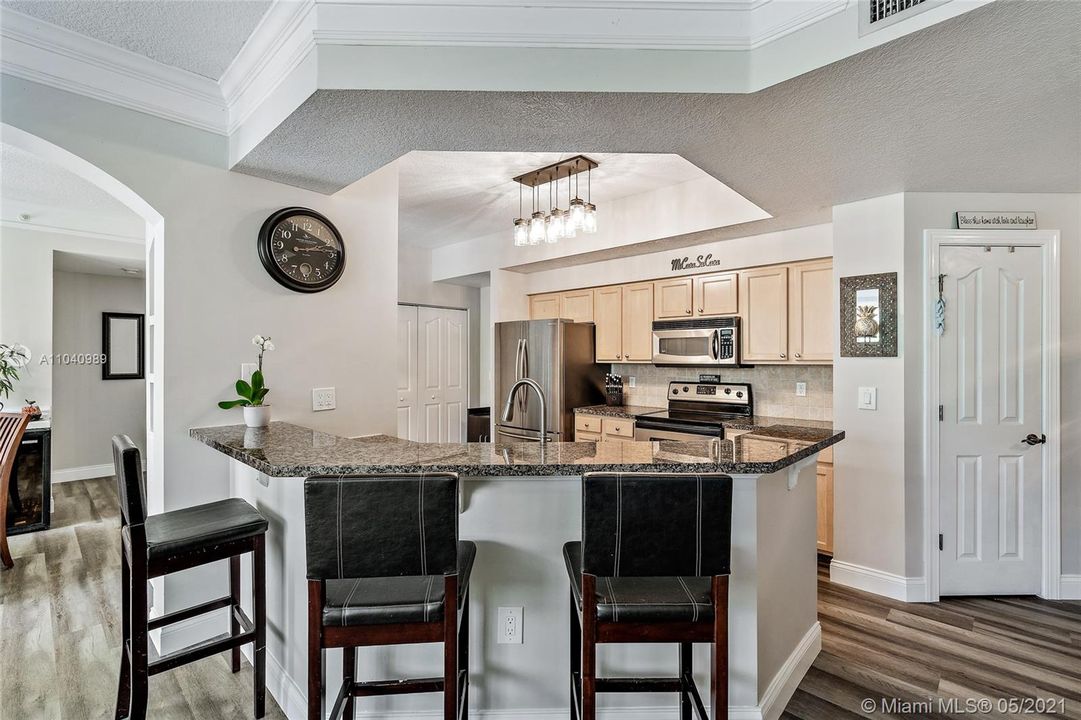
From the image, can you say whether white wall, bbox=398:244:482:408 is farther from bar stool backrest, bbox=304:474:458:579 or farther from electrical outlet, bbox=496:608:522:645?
bar stool backrest, bbox=304:474:458:579

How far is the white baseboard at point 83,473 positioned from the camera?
5188 millimetres

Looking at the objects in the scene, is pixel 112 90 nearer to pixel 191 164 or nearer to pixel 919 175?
pixel 191 164

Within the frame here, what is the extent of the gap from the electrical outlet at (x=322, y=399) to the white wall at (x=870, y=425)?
9.75 feet

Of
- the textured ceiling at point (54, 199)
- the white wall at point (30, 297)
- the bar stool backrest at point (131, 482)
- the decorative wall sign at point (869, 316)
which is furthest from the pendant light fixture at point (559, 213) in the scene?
the white wall at point (30, 297)

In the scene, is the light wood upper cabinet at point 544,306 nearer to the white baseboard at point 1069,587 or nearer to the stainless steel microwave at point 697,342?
the stainless steel microwave at point 697,342

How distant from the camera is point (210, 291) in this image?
2379 mm

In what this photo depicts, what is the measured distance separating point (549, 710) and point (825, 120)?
2.38 metres

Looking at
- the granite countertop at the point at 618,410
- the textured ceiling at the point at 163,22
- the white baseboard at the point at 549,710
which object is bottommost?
the white baseboard at the point at 549,710

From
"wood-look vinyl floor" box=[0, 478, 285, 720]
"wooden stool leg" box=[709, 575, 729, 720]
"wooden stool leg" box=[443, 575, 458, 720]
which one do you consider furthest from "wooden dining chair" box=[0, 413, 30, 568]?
"wooden stool leg" box=[709, 575, 729, 720]

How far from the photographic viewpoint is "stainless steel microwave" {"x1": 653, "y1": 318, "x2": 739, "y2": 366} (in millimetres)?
3869

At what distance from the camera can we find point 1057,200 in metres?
2.81

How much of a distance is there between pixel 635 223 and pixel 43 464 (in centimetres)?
486

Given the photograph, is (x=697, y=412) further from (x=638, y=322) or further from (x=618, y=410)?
(x=638, y=322)

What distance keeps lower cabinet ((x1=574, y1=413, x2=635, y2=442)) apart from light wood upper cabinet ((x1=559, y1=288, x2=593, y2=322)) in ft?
3.18
